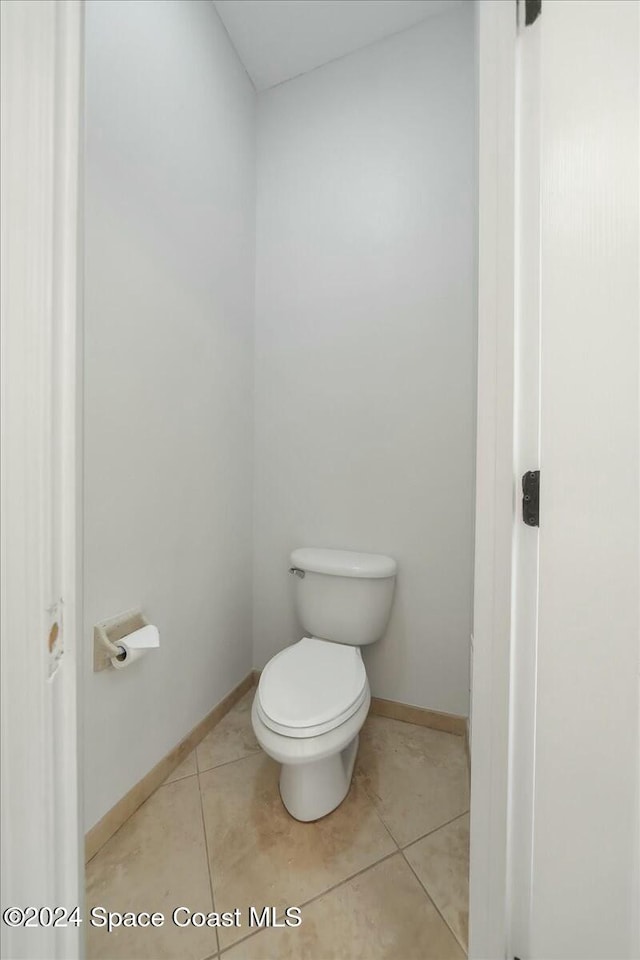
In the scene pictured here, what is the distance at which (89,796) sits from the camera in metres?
1.01

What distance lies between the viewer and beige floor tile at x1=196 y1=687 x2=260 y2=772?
137cm

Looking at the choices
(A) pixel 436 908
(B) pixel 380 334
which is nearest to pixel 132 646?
(A) pixel 436 908

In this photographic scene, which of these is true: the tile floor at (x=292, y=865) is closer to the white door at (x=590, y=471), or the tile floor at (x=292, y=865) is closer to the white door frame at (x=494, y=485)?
the white door frame at (x=494, y=485)

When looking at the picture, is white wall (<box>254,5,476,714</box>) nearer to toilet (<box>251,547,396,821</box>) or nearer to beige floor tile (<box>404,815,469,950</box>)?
toilet (<box>251,547,396,821</box>)

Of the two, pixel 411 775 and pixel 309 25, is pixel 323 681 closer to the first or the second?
pixel 411 775

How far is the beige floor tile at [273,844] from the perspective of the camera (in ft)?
3.08

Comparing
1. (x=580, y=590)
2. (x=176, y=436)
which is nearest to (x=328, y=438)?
(x=176, y=436)

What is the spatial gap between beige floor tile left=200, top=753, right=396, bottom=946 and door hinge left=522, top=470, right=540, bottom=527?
1053 mm

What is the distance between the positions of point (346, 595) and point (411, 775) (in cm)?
62

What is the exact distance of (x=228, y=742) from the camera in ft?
4.74

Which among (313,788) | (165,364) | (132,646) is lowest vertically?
(313,788)

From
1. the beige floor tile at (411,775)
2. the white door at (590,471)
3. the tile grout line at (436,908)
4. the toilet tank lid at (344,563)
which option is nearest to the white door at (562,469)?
the white door at (590,471)

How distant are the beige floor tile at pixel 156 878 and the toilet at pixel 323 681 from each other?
0.28 meters

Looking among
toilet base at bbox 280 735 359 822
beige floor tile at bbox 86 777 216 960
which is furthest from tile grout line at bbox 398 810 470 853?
beige floor tile at bbox 86 777 216 960
